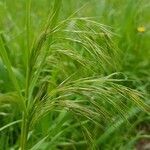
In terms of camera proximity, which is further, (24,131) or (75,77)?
(75,77)

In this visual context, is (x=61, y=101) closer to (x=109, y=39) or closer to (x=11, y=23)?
(x=109, y=39)

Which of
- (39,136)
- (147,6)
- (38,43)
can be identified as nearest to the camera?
(38,43)

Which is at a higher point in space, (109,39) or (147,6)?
(109,39)

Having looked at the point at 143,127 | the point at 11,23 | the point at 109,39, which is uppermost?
the point at 109,39

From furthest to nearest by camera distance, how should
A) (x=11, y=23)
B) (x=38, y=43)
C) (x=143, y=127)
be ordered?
(x=11, y=23) → (x=143, y=127) → (x=38, y=43)

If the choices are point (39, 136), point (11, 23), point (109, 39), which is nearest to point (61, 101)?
point (109, 39)

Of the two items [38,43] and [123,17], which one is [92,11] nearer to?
[123,17]

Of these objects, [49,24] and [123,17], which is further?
[123,17]
